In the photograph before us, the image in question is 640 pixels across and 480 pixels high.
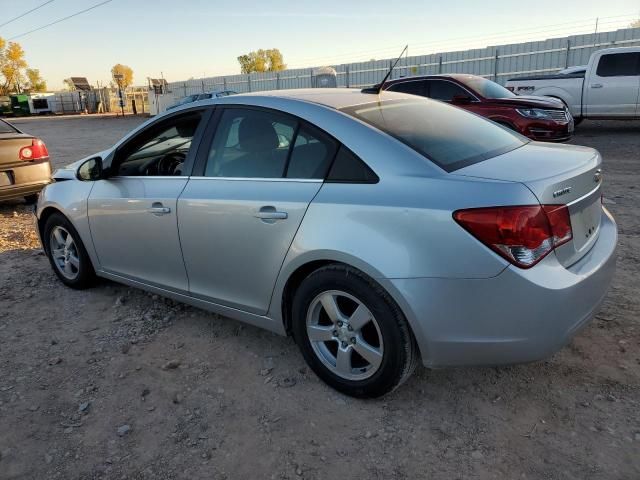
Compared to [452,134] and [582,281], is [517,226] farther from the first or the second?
[452,134]

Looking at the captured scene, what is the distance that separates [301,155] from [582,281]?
156 cm

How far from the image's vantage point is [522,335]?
233 cm

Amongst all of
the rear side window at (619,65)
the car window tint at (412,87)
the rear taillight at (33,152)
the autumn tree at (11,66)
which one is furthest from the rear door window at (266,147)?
the autumn tree at (11,66)

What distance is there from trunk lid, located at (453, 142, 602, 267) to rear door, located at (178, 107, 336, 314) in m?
0.87

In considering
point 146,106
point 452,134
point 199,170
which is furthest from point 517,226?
point 146,106

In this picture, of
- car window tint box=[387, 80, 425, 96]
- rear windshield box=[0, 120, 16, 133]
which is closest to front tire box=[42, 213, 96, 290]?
rear windshield box=[0, 120, 16, 133]

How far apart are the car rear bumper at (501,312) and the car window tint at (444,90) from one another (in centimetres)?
869

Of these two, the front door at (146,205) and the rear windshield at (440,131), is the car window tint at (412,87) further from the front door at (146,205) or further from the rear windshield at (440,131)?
the front door at (146,205)

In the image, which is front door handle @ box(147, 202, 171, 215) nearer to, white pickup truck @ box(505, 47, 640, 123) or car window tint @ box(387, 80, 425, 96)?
car window tint @ box(387, 80, 425, 96)

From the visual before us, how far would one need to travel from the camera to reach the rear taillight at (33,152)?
25.0 feet

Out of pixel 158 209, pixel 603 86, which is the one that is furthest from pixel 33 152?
pixel 603 86

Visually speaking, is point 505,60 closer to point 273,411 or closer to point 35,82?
point 273,411

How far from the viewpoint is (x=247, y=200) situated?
119 inches

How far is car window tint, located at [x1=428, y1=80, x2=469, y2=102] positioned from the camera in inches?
416
